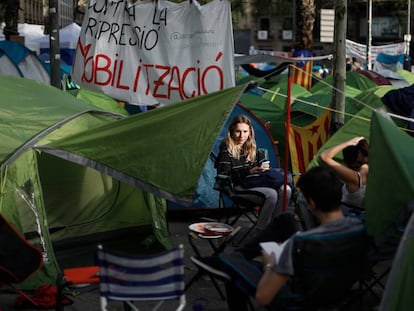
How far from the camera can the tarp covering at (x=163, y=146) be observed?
586cm

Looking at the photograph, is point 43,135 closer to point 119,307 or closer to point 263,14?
point 119,307

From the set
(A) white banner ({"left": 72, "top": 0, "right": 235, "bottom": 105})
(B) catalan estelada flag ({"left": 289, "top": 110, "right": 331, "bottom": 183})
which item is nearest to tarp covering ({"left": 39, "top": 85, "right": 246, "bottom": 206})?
(A) white banner ({"left": 72, "top": 0, "right": 235, "bottom": 105})

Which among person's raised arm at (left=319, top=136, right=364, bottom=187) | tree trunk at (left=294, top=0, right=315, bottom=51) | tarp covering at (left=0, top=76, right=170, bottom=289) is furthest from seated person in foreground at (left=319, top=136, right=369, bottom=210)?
tree trunk at (left=294, top=0, right=315, bottom=51)

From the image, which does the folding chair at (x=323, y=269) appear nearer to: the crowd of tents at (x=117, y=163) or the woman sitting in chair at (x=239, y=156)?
the crowd of tents at (x=117, y=163)

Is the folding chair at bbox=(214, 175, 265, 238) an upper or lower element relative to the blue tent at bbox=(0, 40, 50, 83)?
lower

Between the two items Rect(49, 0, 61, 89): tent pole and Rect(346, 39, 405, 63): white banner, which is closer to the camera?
Rect(49, 0, 61, 89): tent pole

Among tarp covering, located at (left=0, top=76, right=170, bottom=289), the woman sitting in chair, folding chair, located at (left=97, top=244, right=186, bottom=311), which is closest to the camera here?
folding chair, located at (left=97, top=244, right=186, bottom=311)

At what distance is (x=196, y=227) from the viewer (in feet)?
22.1

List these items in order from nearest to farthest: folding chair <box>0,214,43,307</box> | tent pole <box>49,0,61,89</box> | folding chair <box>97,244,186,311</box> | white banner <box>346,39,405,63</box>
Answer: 1. folding chair <box>97,244,186,311</box>
2. folding chair <box>0,214,43,307</box>
3. tent pole <box>49,0,61,89</box>
4. white banner <box>346,39,405,63</box>

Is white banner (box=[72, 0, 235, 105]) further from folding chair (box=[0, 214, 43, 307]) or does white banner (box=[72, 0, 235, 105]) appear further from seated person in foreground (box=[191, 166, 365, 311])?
seated person in foreground (box=[191, 166, 365, 311])

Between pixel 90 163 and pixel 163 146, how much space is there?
638mm

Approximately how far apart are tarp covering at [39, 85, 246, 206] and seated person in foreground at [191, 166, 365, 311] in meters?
0.79

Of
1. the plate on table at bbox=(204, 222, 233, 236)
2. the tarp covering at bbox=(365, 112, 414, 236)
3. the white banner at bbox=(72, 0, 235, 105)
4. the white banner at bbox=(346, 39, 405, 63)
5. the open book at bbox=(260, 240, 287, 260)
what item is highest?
the white banner at bbox=(72, 0, 235, 105)

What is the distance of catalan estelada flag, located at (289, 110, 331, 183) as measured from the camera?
33.5ft
